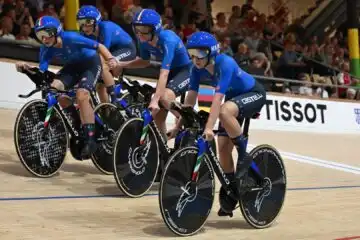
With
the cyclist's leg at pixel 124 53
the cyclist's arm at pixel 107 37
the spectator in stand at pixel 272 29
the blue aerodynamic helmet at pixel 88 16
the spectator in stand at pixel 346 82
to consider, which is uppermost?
the blue aerodynamic helmet at pixel 88 16

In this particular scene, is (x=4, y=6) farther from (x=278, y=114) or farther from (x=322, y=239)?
(x=322, y=239)

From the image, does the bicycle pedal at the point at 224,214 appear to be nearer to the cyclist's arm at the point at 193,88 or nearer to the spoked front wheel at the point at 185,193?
the spoked front wheel at the point at 185,193

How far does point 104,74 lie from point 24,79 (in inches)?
130

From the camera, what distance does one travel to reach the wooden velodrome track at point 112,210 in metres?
4.67

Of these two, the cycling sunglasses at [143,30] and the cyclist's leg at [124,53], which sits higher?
the cycling sunglasses at [143,30]

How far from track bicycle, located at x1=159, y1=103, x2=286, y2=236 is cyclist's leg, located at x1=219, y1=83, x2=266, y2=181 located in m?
0.10

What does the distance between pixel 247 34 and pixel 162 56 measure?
28.2ft

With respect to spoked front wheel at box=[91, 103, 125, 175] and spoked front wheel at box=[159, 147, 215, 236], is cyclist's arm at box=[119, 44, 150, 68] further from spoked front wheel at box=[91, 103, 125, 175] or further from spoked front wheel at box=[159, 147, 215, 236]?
spoked front wheel at box=[159, 147, 215, 236]

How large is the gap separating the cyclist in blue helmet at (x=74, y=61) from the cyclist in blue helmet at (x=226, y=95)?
128cm

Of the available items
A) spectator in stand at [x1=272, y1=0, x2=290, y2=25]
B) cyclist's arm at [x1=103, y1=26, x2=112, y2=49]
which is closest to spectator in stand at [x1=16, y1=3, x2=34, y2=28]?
cyclist's arm at [x1=103, y1=26, x2=112, y2=49]

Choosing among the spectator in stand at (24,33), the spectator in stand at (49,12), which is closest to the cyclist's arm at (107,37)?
the spectator in stand at (24,33)

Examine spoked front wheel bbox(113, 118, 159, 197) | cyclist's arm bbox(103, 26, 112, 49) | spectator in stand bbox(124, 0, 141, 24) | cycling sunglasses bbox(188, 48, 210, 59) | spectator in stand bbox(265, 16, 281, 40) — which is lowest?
spectator in stand bbox(265, 16, 281, 40)

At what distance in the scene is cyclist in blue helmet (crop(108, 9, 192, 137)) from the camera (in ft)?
17.7

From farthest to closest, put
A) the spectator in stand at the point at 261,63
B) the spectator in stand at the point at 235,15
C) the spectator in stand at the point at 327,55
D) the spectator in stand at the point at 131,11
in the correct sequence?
the spectator in stand at the point at 327,55
the spectator in stand at the point at 235,15
the spectator in stand at the point at 261,63
the spectator in stand at the point at 131,11
